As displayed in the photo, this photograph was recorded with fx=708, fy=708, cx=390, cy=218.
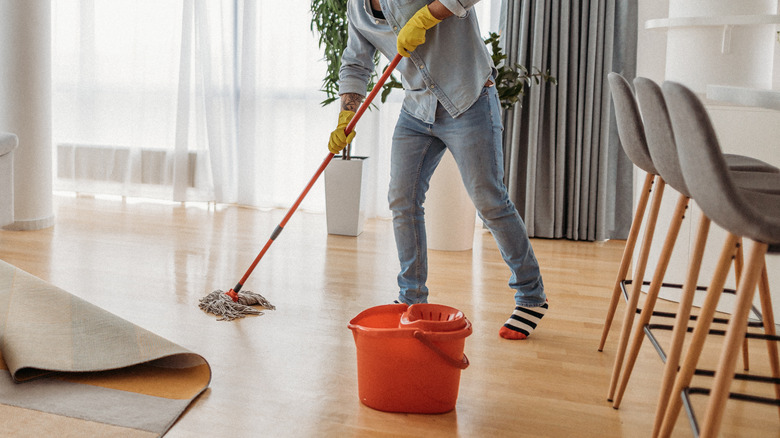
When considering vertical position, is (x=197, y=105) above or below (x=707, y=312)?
above

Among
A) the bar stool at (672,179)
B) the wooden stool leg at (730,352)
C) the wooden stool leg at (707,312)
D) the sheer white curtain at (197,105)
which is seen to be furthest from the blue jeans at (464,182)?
the sheer white curtain at (197,105)

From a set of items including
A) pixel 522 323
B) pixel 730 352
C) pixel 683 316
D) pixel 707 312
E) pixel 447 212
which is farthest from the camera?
pixel 447 212

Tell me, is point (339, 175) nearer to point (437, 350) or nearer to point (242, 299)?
point (242, 299)

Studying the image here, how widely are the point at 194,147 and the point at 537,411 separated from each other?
3.58 m

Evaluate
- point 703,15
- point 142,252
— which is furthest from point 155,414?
point 703,15

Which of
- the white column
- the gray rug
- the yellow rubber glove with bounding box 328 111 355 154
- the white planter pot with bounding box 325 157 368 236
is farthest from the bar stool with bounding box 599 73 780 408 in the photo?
the white column

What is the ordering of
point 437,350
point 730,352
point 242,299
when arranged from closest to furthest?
1. point 730,352
2. point 437,350
3. point 242,299

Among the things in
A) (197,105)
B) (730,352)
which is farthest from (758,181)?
(197,105)

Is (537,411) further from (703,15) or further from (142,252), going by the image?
(142,252)

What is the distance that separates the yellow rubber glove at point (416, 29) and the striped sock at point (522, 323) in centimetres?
91

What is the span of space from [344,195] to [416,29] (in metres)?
1.99

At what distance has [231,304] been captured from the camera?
8.18 feet

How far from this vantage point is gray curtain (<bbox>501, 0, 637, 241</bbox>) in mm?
3789

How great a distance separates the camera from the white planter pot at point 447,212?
3.63 metres
